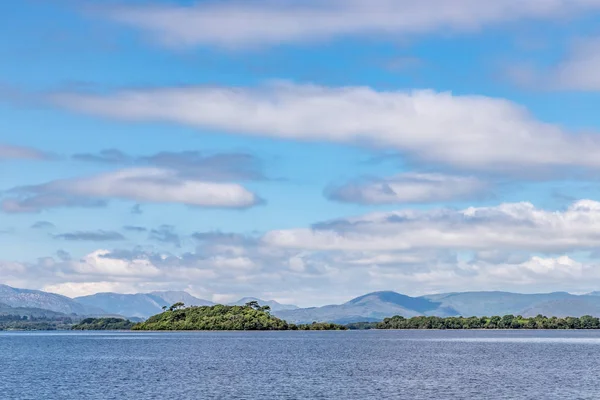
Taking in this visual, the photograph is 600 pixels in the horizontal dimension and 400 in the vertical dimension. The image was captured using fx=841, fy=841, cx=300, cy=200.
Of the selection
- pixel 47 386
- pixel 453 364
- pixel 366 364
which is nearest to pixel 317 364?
pixel 366 364

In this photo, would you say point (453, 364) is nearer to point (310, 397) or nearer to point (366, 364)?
point (366, 364)

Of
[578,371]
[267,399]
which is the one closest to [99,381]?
[267,399]

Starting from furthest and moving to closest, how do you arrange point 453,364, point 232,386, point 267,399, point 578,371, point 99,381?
point 453,364, point 578,371, point 99,381, point 232,386, point 267,399

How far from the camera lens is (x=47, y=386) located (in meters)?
121

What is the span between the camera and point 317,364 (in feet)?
539

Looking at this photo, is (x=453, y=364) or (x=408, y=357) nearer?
(x=453, y=364)

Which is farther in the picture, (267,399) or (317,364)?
(317,364)

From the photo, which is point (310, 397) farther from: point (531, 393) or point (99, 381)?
point (99, 381)

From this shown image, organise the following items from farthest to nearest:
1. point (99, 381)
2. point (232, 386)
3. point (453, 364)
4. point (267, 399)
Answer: point (453, 364)
point (99, 381)
point (232, 386)
point (267, 399)

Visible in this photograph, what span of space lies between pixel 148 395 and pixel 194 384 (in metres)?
14.5

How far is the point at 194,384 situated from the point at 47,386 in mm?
21114

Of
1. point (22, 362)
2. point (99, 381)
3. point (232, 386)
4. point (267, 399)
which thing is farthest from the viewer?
point (22, 362)

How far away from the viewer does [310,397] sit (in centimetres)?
10475

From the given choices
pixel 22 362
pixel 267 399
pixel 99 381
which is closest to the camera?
pixel 267 399
